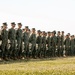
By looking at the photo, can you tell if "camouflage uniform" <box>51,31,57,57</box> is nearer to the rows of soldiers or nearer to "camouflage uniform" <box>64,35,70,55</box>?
the rows of soldiers

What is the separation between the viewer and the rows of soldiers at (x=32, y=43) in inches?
930

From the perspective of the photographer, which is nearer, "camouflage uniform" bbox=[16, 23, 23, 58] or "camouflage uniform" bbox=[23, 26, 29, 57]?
"camouflage uniform" bbox=[16, 23, 23, 58]

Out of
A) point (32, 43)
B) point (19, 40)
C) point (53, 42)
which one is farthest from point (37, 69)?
point (53, 42)

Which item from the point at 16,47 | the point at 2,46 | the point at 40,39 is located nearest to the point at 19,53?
the point at 16,47

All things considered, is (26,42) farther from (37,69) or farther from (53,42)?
(37,69)

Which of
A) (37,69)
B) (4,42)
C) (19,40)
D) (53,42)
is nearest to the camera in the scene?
(37,69)

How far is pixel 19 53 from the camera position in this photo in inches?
1000

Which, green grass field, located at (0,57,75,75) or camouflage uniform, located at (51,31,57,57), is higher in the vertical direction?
camouflage uniform, located at (51,31,57,57)

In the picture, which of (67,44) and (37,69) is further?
(67,44)

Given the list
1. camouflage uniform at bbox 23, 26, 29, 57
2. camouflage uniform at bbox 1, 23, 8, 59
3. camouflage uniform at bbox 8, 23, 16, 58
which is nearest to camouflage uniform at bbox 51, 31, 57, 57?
camouflage uniform at bbox 23, 26, 29, 57

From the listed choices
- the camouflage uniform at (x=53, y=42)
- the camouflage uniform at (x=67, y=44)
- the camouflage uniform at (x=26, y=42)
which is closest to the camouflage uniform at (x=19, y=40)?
the camouflage uniform at (x=26, y=42)

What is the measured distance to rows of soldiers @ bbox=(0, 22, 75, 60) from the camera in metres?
23.6

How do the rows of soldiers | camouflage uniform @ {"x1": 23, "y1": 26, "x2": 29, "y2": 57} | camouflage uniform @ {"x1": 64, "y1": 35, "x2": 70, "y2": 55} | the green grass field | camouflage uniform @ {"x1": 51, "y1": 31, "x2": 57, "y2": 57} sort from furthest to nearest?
camouflage uniform @ {"x1": 64, "y1": 35, "x2": 70, "y2": 55}, camouflage uniform @ {"x1": 51, "y1": 31, "x2": 57, "y2": 57}, camouflage uniform @ {"x1": 23, "y1": 26, "x2": 29, "y2": 57}, the rows of soldiers, the green grass field

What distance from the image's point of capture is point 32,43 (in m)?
27.7
